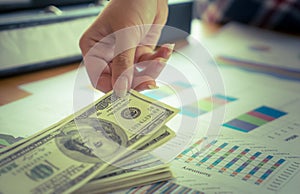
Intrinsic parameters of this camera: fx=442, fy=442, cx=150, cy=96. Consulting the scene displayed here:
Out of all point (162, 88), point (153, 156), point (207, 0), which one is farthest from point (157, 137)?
point (207, 0)

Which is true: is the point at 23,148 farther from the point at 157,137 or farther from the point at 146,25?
the point at 146,25

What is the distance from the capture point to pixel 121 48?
75 centimetres

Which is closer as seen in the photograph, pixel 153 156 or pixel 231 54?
pixel 153 156

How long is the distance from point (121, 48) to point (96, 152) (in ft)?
0.65

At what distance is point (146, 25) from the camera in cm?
85

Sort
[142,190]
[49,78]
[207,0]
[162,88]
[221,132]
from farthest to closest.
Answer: [207,0] < [49,78] < [162,88] < [221,132] < [142,190]

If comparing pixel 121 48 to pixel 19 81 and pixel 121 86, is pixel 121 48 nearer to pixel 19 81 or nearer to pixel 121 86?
pixel 121 86

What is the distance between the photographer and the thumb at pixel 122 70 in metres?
0.74

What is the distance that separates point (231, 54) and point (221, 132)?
597 mm

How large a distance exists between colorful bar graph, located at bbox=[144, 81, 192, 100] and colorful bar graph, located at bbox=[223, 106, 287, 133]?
0.52 feet

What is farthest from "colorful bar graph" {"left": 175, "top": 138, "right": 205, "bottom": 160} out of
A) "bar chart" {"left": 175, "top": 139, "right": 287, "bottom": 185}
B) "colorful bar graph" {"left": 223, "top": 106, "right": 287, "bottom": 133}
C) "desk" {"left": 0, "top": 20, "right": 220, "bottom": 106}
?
"desk" {"left": 0, "top": 20, "right": 220, "bottom": 106}

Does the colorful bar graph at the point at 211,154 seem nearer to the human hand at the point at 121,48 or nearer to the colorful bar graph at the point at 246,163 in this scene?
the colorful bar graph at the point at 246,163

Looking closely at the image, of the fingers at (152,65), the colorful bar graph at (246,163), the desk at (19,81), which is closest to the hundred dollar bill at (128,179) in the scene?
the colorful bar graph at (246,163)

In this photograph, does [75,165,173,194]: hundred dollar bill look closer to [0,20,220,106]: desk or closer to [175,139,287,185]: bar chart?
[175,139,287,185]: bar chart
